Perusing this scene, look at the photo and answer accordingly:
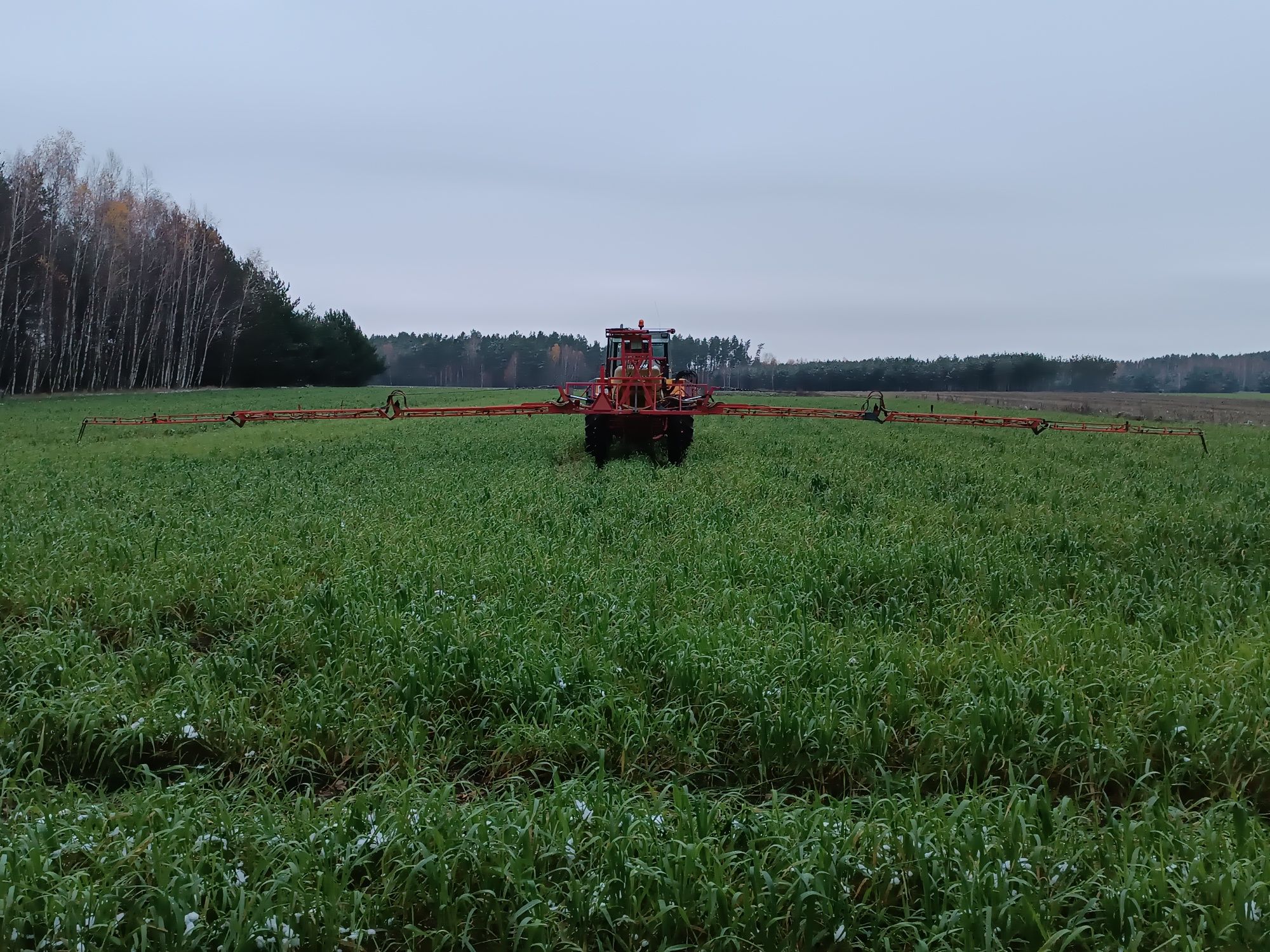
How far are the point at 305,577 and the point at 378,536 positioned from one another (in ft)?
4.16

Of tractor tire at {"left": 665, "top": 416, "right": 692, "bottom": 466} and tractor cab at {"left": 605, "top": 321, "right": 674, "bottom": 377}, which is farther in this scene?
tractor cab at {"left": 605, "top": 321, "right": 674, "bottom": 377}

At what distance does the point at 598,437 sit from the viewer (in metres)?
14.3

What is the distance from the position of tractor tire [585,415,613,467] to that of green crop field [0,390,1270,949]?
601 centimetres

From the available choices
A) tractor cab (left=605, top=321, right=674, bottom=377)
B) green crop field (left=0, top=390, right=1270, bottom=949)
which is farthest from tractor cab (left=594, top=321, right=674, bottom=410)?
green crop field (left=0, top=390, right=1270, bottom=949)

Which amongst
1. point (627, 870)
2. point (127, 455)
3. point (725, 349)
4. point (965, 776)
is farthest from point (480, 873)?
point (725, 349)

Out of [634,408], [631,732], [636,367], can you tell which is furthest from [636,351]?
[631,732]

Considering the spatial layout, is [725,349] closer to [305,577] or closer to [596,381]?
[596,381]

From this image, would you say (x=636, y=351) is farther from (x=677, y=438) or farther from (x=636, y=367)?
(x=677, y=438)

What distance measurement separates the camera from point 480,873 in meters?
2.64

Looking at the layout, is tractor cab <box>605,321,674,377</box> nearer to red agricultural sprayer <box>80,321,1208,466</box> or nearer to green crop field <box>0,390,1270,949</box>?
A: red agricultural sprayer <box>80,321,1208,466</box>

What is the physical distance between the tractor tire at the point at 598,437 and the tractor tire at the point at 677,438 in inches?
46.9

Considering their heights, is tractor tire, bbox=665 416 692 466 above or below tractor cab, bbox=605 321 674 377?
below

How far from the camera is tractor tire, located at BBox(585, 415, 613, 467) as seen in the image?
1424 centimetres

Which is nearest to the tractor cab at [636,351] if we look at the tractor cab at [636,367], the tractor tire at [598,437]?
the tractor cab at [636,367]
